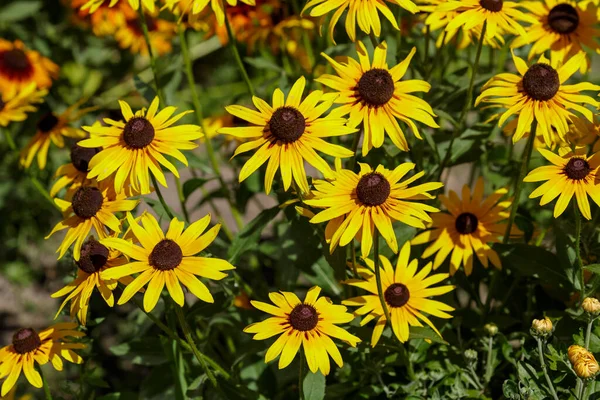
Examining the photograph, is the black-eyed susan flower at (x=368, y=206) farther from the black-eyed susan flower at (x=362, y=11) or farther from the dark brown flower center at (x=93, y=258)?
the dark brown flower center at (x=93, y=258)

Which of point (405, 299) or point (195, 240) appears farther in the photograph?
point (405, 299)

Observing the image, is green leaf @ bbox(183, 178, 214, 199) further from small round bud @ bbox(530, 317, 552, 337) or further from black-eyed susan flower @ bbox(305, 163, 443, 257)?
small round bud @ bbox(530, 317, 552, 337)

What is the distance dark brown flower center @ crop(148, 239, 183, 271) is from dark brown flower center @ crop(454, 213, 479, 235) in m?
0.79

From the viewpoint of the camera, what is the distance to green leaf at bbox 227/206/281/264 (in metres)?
1.88

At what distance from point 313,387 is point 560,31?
118 centimetres

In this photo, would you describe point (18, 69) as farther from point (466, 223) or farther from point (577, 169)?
point (577, 169)

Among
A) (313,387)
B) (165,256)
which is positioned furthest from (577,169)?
(165,256)

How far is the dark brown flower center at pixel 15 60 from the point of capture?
3074 millimetres

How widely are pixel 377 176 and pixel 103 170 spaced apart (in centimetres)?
58

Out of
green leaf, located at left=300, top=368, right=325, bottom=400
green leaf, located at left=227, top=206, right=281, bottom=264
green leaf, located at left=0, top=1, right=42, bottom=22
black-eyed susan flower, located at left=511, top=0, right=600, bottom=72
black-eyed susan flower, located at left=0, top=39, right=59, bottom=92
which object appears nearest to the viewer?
green leaf, located at left=300, top=368, right=325, bottom=400

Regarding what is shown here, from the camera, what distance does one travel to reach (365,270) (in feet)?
5.79

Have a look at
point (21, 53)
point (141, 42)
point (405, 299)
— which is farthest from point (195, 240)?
point (141, 42)

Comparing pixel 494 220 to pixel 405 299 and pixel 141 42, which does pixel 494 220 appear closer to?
pixel 405 299

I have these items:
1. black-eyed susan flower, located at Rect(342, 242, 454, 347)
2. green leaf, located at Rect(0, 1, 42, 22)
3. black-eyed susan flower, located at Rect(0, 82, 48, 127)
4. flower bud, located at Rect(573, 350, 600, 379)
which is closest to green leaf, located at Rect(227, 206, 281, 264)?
black-eyed susan flower, located at Rect(342, 242, 454, 347)
